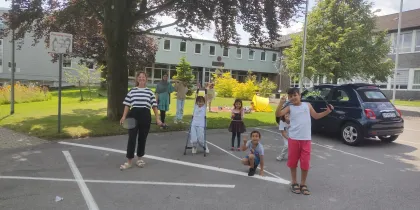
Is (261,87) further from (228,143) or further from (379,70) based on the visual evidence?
(228,143)

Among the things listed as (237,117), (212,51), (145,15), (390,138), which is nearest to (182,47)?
(212,51)

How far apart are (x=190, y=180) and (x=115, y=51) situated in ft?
23.1

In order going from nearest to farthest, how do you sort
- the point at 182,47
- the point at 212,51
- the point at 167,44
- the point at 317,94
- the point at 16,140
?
the point at 16,140 → the point at 317,94 → the point at 167,44 → the point at 182,47 → the point at 212,51

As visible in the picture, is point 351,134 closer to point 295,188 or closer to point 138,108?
point 295,188

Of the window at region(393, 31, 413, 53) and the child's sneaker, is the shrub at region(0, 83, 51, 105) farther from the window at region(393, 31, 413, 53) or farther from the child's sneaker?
the window at region(393, 31, 413, 53)

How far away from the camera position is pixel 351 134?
355 inches

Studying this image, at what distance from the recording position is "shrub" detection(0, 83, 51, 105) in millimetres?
20234

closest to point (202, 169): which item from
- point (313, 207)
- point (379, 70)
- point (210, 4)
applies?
point (313, 207)

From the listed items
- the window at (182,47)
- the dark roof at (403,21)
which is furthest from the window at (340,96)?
the window at (182,47)

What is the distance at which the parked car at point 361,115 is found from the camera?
8.69 m

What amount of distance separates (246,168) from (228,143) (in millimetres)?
2578

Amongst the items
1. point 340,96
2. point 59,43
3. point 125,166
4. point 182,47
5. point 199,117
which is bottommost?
point 125,166

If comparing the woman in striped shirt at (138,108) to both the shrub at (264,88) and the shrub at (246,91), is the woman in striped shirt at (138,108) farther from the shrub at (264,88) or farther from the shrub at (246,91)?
the shrub at (264,88)

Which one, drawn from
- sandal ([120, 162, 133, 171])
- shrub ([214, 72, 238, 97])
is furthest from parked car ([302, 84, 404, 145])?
shrub ([214, 72, 238, 97])
